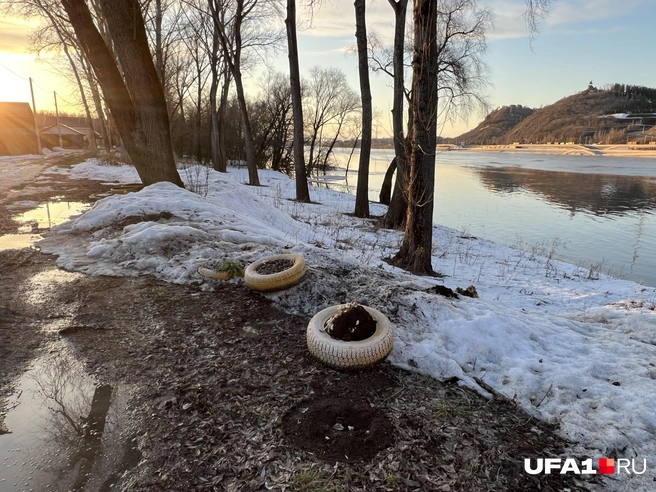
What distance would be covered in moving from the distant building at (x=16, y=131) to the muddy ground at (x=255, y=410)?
119 feet

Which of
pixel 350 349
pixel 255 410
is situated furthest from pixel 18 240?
pixel 350 349

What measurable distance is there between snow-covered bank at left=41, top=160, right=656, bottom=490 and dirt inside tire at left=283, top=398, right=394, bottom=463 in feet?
2.54

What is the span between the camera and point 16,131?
111 feet

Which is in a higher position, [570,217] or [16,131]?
[16,131]

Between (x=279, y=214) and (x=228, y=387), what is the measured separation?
8.67 meters

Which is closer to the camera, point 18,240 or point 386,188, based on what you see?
point 18,240

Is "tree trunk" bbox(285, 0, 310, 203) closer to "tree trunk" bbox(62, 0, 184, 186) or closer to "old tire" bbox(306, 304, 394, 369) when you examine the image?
"tree trunk" bbox(62, 0, 184, 186)

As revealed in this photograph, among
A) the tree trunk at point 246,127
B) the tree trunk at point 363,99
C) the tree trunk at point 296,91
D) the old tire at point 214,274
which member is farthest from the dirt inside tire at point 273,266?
the tree trunk at point 246,127

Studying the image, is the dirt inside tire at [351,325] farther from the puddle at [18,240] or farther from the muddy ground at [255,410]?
the puddle at [18,240]

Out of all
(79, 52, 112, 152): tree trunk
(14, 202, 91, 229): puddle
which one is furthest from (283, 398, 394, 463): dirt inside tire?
(79, 52, 112, 152): tree trunk

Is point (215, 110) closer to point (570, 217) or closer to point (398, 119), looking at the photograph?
point (398, 119)

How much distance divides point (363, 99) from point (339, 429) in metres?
12.3

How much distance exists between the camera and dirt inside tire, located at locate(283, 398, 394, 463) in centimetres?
230

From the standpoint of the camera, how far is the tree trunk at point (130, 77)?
26.0 ft
